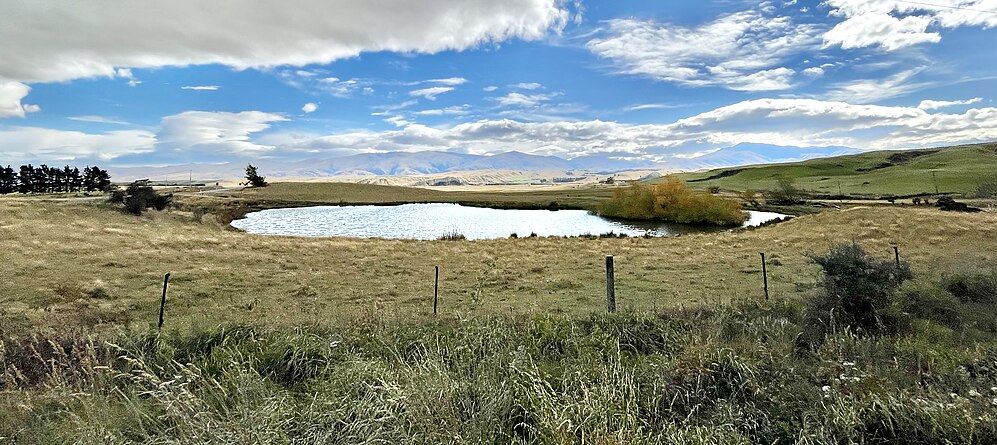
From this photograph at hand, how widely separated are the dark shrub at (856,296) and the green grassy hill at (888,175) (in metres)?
90.8

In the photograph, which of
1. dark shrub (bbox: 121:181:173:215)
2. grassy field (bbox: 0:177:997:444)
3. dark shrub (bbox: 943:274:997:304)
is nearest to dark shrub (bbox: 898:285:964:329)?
grassy field (bbox: 0:177:997:444)

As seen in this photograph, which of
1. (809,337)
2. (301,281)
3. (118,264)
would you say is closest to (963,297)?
(809,337)

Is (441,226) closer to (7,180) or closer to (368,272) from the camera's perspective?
(368,272)

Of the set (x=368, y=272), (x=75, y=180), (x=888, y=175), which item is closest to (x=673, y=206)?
(x=368, y=272)

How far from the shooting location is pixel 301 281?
2130cm

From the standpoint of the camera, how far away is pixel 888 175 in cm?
13500

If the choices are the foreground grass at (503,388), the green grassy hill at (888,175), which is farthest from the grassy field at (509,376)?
the green grassy hill at (888,175)

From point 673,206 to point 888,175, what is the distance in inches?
3807

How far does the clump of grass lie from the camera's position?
241ft

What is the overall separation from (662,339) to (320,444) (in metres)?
6.24

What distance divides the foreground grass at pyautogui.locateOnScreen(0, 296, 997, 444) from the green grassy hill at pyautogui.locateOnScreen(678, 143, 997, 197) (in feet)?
316

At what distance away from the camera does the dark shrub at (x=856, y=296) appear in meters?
10.1

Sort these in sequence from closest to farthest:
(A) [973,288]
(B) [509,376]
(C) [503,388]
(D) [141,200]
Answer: (C) [503,388], (B) [509,376], (A) [973,288], (D) [141,200]

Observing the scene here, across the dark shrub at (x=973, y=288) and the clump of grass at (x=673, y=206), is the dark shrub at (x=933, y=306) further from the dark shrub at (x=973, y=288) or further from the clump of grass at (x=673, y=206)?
the clump of grass at (x=673, y=206)
